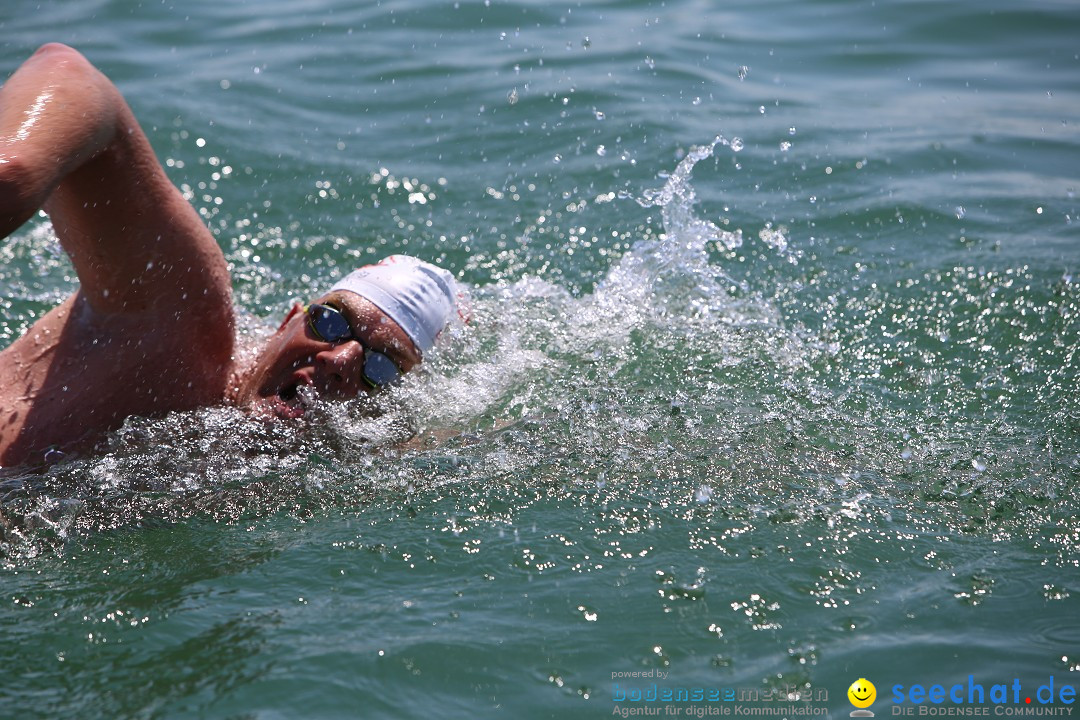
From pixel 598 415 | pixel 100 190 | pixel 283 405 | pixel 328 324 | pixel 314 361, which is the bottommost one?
pixel 598 415

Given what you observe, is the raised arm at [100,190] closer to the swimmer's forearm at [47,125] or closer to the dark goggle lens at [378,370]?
the swimmer's forearm at [47,125]

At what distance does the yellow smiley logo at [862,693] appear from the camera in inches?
115

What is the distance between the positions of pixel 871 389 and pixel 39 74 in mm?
3394

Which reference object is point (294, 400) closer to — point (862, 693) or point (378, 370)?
point (378, 370)

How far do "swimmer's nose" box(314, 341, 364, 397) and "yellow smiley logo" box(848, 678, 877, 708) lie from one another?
2.07m

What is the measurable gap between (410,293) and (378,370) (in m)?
0.38

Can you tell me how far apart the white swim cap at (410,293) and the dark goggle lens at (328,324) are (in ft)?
0.51

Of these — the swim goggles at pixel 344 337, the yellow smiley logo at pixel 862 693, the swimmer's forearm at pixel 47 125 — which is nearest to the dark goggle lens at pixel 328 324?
the swim goggles at pixel 344 337

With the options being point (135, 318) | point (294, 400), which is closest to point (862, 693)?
point (294, 400)

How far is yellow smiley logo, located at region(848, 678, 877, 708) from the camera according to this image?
291cm

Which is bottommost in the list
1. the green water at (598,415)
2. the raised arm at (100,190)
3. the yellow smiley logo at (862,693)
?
the yellow smiley logo at (862,693)

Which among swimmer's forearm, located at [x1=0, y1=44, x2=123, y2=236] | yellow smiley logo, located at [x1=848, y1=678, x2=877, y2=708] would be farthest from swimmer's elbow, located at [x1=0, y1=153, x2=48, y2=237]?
yellow smiley logo, located at [x1=848, y1=678, x2=877, y2=708]

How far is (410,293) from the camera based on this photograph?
174 inches

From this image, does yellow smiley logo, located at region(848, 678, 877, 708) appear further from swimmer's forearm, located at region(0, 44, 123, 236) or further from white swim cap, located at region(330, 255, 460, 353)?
swimmer's forearm, located at region(0, 44, 123, 236)
